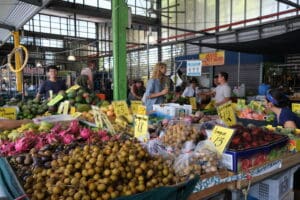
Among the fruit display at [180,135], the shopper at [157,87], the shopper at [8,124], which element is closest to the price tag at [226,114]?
the fruit display at [180,135]

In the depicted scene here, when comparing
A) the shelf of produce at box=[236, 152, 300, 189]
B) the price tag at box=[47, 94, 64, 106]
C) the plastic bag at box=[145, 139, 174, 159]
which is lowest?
the shelf of produce at box=[236, 152, 300, 189]

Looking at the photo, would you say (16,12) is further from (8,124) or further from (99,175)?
(99,175)

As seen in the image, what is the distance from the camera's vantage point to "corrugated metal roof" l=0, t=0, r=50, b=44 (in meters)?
4.49

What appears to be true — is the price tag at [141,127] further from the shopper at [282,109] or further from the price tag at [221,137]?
the shopper at [282,109]

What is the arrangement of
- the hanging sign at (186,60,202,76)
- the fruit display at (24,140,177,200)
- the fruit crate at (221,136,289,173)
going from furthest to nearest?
the hanging sign at (186,60,202,76) < the fruit crate at (221,136,289,173) < the fruit display at (24,140,177,200)

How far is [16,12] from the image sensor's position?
5.11 meters

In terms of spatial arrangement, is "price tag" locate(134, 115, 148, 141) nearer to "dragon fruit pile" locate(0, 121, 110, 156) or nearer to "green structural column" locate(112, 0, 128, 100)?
"dragon fruit pile" locate(0, 121, 110, 156)

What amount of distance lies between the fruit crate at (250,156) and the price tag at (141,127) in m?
0.67

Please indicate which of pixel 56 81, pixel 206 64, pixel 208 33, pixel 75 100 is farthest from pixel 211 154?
pixel 208 33

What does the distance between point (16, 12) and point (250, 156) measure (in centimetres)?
482

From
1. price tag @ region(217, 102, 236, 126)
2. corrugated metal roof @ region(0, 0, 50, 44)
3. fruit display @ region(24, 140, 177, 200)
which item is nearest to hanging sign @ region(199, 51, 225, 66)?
corrugated metal roof @ region(0, 0, 50, 44)

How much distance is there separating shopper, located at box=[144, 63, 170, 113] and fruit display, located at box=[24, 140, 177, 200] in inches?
106

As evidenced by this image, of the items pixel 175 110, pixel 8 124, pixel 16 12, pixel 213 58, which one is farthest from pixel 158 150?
pixel 213 58

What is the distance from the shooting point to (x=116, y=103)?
137 inches
